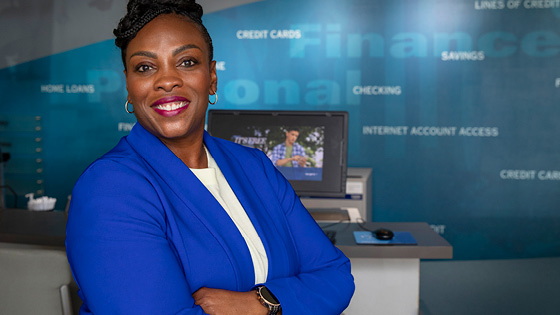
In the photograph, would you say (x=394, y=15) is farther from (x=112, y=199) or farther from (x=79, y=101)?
(x=112, y=199)

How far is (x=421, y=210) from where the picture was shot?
453 centimetres

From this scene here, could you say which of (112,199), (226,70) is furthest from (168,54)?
(226,70)

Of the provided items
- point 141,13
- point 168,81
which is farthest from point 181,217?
point 141,13

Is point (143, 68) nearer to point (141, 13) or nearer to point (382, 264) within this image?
point (141, 13)

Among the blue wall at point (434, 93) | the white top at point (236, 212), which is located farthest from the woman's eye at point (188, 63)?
the blue wall at point (434, 93)

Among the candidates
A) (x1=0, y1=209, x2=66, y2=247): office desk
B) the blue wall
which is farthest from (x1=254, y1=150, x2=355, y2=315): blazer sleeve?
the blue wall

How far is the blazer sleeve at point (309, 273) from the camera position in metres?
1.15

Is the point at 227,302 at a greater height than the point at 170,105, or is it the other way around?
the point at 170,105

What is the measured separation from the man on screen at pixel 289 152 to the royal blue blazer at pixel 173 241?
1.01 meters

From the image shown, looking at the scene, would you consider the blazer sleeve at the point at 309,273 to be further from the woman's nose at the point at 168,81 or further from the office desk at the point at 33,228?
the office desk at the point at 33,228

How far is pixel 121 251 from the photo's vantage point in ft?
3.05

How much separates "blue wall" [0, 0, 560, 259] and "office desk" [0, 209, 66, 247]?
2740 millimetres

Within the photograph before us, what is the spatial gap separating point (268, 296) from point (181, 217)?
9.9 inches

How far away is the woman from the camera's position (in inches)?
36.9
